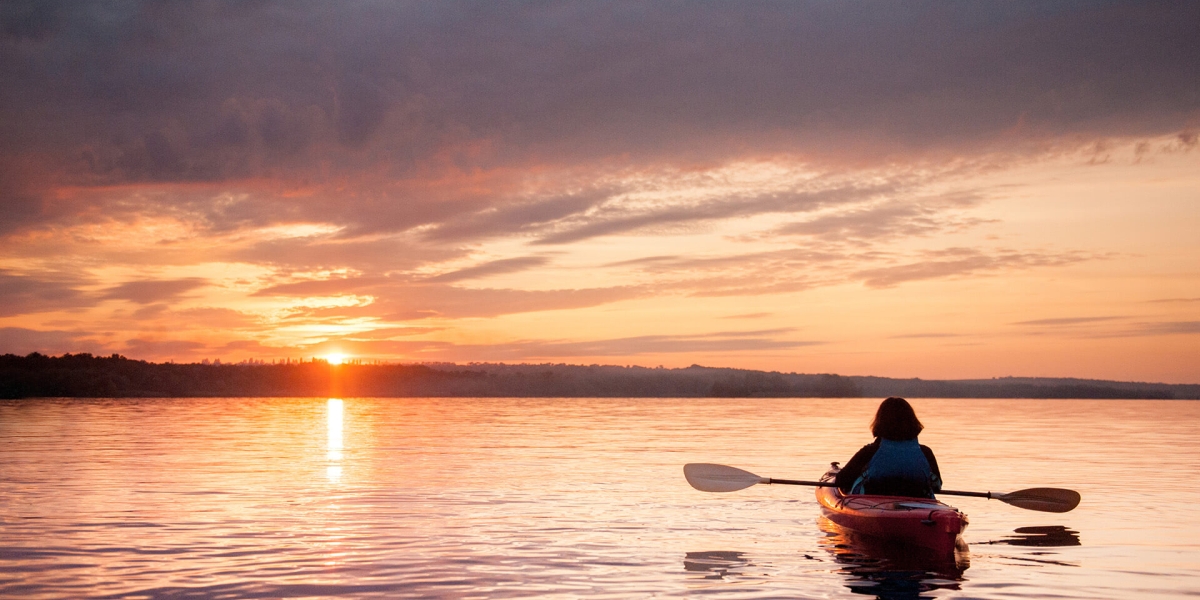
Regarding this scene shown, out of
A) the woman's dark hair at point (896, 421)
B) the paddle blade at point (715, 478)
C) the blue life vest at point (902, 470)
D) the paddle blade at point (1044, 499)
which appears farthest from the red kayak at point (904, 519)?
the paddle blade at point (715, 478)

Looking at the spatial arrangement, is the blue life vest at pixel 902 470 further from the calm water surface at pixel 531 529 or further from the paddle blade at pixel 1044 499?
the paddle blade at pixel 1044 499

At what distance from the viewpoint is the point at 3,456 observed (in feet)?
99.1

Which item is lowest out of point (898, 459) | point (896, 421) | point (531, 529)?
point (531, 529)

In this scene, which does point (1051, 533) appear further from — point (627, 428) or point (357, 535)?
point (627, 428)

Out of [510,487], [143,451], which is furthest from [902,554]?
[143,451]

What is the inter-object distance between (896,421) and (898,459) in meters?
0.70

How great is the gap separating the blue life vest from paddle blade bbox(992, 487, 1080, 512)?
2.59m

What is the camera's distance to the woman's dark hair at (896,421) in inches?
578

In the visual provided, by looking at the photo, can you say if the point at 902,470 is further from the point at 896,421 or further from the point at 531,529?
the point at 531,529

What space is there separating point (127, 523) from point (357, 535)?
3.86 m

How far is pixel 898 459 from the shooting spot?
49.5 ft

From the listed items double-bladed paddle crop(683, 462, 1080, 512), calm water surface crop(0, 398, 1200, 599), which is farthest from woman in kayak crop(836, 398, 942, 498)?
double-bladed paddle crop(683, 462, 1080, 512)

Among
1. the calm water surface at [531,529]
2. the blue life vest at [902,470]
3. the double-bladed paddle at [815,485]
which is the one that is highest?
the blue life vest at [902,470]

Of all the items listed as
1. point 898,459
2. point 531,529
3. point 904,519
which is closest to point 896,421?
point 898,459
